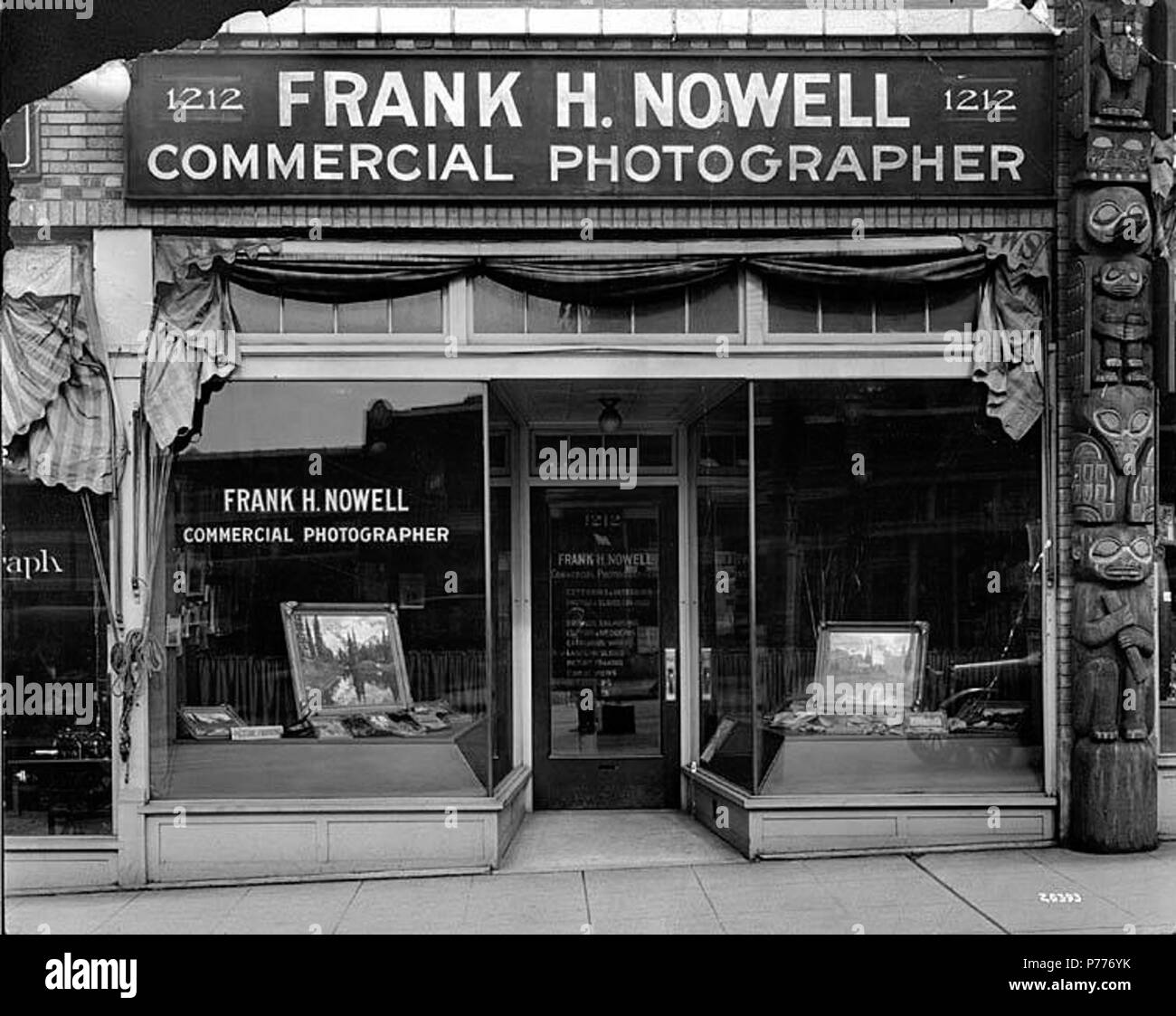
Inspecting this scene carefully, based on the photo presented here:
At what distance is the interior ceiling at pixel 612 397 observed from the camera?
27.2ft

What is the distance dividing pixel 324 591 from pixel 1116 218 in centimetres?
486

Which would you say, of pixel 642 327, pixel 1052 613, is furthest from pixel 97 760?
pixel 1052 613

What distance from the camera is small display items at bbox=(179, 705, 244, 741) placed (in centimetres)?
796

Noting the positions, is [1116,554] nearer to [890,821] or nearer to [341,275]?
[890,821]

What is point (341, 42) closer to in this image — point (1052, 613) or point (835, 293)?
point (835, 293)

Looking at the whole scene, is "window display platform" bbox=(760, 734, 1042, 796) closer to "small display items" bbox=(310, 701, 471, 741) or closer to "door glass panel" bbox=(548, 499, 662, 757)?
"door glass panel" bbox=(548, 499, 662, 757)

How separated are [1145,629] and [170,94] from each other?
611 cm

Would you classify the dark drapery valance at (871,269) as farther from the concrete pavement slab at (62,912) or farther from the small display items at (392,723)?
the concrete pavement slab at (62,912)

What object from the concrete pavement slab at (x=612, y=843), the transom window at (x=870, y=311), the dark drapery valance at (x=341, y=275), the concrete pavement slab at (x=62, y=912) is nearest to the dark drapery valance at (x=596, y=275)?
the dark drapery valance at (x=341, y=275)

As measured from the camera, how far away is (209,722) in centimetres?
799

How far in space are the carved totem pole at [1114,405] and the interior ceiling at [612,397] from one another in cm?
204

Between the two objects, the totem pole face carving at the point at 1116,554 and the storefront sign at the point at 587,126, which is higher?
the storefront sign at the point at 587,126

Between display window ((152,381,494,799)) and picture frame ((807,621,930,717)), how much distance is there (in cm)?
199

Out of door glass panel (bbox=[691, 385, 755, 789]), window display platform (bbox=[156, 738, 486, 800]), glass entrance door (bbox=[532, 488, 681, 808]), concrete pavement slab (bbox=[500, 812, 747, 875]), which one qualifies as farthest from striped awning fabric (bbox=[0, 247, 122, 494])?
door glass panel (bbox=[691, 385, 755, 789])
